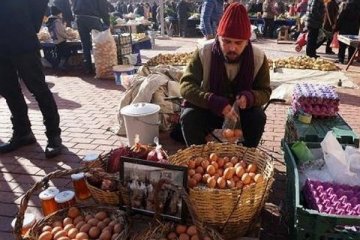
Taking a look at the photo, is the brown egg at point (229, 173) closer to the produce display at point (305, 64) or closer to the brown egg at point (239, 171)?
the brown egg at point (239, 171)

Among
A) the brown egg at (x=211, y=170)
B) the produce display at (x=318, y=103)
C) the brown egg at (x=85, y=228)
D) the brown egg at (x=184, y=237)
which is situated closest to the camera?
the brown egg at (x=184, y=237)

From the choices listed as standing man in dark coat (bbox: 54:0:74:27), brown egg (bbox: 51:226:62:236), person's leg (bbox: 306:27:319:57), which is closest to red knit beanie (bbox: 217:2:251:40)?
brown egg (bbox: 51:226:62:236)

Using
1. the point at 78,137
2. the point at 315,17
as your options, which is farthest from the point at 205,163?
the point at 315,17

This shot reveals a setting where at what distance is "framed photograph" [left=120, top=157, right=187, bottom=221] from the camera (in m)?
1.70

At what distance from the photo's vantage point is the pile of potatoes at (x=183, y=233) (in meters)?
1.66

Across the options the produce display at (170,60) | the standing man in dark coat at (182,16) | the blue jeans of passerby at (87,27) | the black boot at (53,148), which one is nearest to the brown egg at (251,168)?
the black boot at (53,148)

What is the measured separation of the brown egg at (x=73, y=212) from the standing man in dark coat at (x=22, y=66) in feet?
5.02

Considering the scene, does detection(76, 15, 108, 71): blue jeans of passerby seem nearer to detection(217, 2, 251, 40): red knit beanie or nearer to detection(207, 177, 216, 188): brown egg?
detection(217, 2, 251, 40): red knit beanie

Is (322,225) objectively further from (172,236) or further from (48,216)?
(48,216)

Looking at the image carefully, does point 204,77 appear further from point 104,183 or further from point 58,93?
point 58,93

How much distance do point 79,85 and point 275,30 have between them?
9.88m

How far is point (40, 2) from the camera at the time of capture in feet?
10.3

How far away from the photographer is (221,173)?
81.3 inches

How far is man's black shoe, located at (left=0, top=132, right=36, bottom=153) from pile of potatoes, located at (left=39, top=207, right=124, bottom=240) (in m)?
1.94
